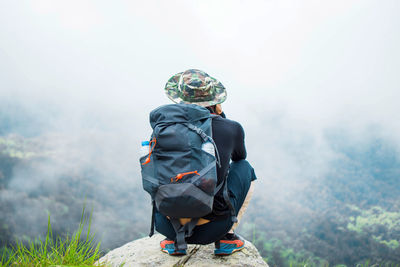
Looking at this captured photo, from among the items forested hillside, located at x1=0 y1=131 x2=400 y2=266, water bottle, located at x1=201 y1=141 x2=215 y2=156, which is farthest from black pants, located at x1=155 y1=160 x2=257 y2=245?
forested hillside, located at x1=0 y1=131 x2=400 y2=266

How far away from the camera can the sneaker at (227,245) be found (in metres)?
2.91

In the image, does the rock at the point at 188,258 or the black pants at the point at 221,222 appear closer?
the black pants at the point at 221,222

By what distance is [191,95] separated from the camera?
2.58 meters

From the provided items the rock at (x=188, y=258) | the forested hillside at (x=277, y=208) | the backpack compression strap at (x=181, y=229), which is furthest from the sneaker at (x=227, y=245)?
the forested hillside at (x=277, y=208)

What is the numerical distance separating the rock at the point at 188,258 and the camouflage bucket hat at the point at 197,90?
1.37 meters

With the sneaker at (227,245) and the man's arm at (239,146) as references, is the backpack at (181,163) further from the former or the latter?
the sneaker at (227,245)

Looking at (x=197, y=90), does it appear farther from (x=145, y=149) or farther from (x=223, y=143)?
(x=145, y=149)

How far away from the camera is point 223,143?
96.0 inches

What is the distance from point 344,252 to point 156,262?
37.2 ft

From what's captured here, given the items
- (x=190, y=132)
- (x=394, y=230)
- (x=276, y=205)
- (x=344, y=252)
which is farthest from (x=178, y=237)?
(x=276, y=205)

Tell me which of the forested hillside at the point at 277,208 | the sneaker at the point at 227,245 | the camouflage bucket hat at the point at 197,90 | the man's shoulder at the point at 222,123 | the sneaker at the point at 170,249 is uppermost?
the camouflage bucket hat at the point at 197,90

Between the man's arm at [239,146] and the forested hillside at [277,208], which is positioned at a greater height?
the man's arm at [239,146]

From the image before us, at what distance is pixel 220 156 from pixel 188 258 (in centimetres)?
109

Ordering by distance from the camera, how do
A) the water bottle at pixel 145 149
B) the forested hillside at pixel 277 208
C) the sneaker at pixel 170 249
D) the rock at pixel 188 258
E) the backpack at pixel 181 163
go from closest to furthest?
1. the backpack at pixel 181 163
2. the water bottle at pixel 145 149
3. the rock at pixel 188 258
4. the sneaker at pixel 170 249
5. the forested hillside at pixel 277 208
